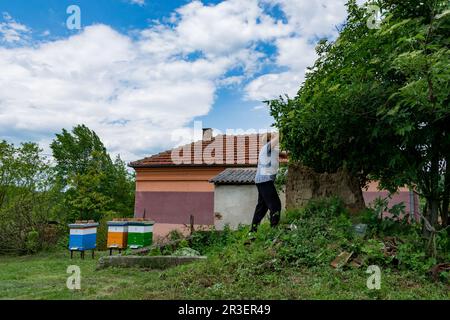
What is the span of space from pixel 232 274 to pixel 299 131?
3.83 metres

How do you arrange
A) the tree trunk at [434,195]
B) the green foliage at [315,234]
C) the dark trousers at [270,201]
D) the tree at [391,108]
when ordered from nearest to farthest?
the tree at [391,108], the green foliage at [315,234], the tree trunk at [434,195], the dark trousers at [270,201]

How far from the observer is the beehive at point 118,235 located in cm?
897

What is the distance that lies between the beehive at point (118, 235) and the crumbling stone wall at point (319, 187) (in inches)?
155

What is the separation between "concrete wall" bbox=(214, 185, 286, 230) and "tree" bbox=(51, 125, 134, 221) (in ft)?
44.0

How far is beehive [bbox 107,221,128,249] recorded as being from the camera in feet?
29.4

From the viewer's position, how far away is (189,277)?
186 inches

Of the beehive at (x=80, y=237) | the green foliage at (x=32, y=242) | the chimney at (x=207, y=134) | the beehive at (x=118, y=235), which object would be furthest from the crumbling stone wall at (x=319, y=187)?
the chimney at (x=207, y=134)

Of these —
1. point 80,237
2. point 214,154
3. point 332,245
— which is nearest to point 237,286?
point 332,245

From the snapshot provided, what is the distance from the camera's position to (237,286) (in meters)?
4.33

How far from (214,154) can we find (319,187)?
38.7 feet

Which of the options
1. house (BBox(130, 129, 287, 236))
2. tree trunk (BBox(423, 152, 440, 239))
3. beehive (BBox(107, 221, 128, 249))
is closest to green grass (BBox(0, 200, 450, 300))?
tree trunk (BBox(423, 152, 440, 239))

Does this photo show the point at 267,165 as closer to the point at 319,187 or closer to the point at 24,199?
the point at 319,187

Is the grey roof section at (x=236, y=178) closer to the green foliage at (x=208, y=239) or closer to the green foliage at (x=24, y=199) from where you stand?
the green foliage at (x=208, y=239)

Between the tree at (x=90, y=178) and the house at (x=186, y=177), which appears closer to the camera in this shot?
the house at (x=186, y=177)
